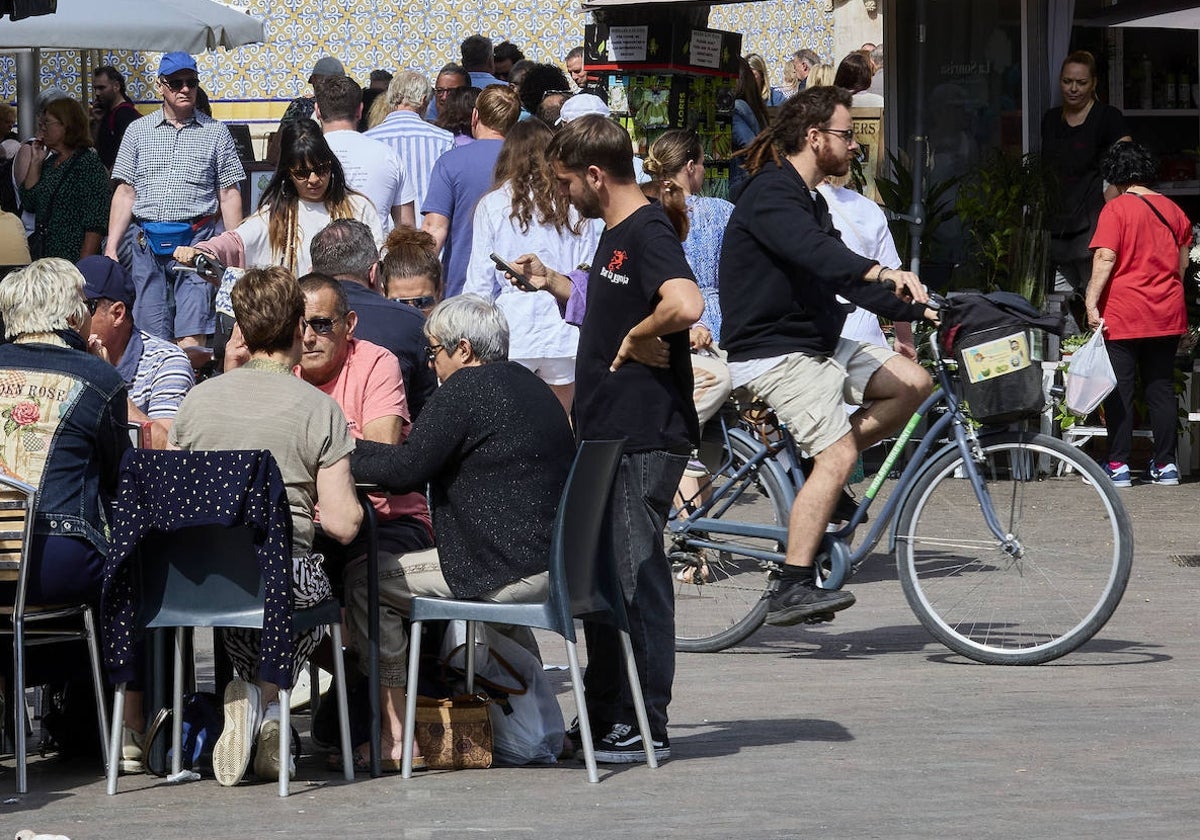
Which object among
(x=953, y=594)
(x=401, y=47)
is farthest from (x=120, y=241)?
(x=401, y=47)

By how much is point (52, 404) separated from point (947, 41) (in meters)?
9.55

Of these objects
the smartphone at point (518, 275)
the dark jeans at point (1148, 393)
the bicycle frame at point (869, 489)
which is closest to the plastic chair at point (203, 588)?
the smartphone at point (518, 275)

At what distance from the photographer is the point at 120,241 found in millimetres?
11180

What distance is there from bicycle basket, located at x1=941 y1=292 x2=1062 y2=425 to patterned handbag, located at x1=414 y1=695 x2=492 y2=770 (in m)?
2.29

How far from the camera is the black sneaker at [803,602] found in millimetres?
7391

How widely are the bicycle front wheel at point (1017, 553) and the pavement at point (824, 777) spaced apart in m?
0.15

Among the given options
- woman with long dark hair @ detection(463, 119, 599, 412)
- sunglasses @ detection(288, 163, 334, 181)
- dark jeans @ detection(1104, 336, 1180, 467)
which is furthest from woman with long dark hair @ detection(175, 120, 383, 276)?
dark jeans @ detection(1104, 336, 1180, 467)

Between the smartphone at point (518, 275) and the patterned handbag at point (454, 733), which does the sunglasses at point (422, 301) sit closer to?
the smartphone at point (518, 275)

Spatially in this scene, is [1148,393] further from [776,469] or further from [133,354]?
[133,354]

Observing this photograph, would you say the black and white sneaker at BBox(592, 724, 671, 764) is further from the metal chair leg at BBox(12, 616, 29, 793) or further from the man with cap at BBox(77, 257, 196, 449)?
the man with cap at BBox(77, 257, 196, 449)

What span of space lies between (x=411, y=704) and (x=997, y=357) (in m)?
2.62

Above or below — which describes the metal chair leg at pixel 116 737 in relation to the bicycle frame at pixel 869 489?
→ below

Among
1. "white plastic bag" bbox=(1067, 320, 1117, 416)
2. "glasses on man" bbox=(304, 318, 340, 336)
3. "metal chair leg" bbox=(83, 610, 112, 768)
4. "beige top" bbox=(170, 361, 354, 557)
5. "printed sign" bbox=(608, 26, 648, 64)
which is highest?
"printed sign" bbox=(608, 26, 648, 64)

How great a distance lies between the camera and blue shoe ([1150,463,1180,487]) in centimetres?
1235
